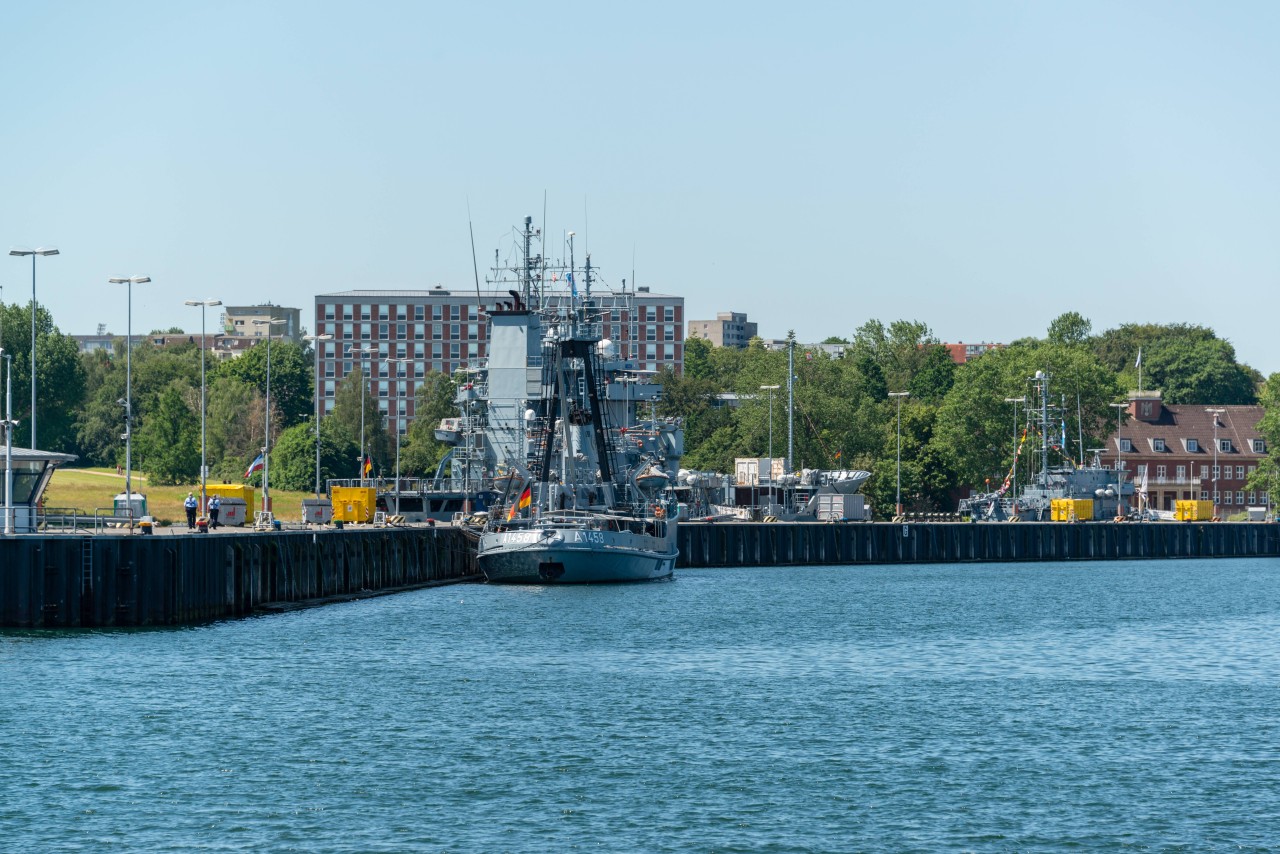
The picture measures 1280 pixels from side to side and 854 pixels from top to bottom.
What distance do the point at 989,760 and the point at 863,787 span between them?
4722 mm

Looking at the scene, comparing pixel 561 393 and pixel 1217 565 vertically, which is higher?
pixel 561 393

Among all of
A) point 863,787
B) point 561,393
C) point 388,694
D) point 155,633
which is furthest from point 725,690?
point 561,393

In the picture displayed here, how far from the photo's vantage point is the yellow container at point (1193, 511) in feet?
551

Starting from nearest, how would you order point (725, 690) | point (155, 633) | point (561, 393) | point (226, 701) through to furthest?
point (226, 701) < point (725, 690) < point (155, 633) < point (561, 393)

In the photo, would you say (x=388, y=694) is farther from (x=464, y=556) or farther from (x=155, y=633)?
(x=464, y=556)

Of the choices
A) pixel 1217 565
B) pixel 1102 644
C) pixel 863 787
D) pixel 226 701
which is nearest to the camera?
pixel 863 787

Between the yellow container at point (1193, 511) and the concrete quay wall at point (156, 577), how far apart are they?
338ft

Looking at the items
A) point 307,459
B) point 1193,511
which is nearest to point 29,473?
point 307,459

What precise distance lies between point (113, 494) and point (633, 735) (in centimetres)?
12030

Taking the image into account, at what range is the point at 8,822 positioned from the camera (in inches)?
1490

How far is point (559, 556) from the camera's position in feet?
299

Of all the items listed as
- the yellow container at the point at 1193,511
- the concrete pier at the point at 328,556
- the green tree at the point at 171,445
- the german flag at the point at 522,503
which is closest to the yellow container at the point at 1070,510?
the concrete pier at the point at 328,556

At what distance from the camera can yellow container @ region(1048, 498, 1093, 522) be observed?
15875 cm

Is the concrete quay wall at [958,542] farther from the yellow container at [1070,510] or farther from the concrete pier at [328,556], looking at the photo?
the yellow container at [1070,510]
